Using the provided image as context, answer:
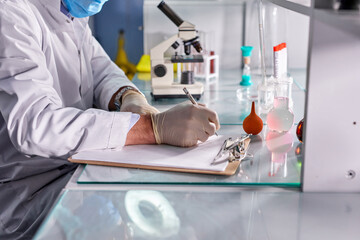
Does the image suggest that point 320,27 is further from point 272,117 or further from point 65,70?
point 65,70

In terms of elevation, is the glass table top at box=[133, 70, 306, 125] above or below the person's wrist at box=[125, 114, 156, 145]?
below

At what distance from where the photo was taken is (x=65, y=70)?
6.05ft

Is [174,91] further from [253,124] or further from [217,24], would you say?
[217,24]

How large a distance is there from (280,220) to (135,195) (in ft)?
1.20

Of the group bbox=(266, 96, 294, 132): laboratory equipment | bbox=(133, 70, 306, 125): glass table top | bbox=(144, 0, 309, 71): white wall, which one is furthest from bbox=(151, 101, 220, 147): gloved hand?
bbox=(144, 0, 309, 71): white wall

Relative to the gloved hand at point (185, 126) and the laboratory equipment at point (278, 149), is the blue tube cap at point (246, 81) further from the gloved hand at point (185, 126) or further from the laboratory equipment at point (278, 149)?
the gloved hand at point (185, 126)

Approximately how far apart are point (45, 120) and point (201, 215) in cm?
60

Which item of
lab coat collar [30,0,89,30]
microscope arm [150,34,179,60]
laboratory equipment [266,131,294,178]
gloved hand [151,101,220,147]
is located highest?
lab coat collar [30,0,89,30]

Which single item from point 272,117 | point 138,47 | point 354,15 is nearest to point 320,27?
point 354,15

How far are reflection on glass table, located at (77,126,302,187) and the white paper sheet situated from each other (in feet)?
0.11

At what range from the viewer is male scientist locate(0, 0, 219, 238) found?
1379mm

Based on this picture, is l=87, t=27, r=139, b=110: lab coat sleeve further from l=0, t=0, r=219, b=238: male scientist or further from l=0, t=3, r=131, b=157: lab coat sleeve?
l=0, t=3, r=131, b=157: lab coat sleeve

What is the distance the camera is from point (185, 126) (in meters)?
1.44

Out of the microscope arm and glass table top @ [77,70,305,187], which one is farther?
the microscope arm
